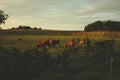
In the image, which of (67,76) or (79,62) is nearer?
(67,76)

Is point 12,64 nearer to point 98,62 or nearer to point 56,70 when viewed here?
point 56,70

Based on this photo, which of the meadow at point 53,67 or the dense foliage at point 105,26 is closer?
the meadow at point 53,67

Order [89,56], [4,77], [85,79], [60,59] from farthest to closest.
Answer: [89,56]
[60,59]
[85,79]
[4,77]

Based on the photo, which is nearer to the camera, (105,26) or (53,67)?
(53,67)

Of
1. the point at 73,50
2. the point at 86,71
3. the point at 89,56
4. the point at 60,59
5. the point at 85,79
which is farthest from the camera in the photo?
the point at 73,50

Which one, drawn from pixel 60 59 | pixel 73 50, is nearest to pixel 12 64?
pixel 60 59

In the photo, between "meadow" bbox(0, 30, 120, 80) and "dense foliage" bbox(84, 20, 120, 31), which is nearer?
"meadow" bbox(0, 30, 120, 80)

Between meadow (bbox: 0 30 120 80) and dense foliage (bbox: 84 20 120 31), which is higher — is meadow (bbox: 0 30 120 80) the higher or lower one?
the lower one

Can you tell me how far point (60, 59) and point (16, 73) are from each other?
442 cm

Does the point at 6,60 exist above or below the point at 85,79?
above

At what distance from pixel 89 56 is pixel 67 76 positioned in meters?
5.73

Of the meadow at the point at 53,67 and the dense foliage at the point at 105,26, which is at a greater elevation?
the dense foliage at the point at 105,26

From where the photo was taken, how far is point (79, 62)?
66.8 feet

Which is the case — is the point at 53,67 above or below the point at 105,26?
below
